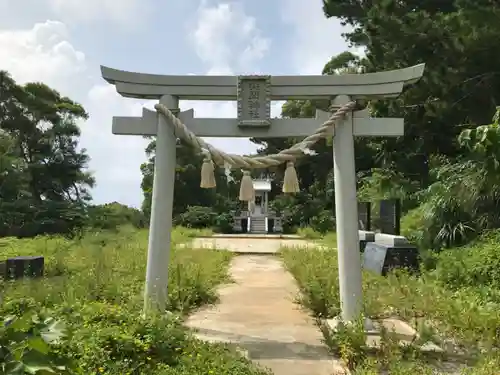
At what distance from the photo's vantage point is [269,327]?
6.27 metres

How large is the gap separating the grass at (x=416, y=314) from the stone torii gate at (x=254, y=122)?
1.00m

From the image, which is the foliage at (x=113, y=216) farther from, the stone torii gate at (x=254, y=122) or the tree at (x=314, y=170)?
the stone torii gate at (x=254, y=122)

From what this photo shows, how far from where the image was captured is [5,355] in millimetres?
2113

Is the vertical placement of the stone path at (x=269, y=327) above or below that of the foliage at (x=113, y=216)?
below

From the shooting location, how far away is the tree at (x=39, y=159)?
22.6m

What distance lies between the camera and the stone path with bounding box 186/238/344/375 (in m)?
4.78

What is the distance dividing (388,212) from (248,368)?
10.3m

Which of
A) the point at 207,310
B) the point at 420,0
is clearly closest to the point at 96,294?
the point at 207,310

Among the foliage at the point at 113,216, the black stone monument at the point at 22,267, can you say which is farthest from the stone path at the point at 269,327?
the foliage at the point at 113,216

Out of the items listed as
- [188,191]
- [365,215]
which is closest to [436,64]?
[365,215]

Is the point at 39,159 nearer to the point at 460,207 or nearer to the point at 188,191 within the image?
the point at 188,191

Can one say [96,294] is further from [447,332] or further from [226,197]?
[226,197]

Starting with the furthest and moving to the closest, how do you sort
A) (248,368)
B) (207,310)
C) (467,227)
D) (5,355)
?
1. (467,227)
2. (207,310)
3. (248,368)
4. (5,355)

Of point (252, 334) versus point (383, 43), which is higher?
point (383, 43)
